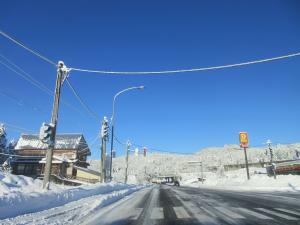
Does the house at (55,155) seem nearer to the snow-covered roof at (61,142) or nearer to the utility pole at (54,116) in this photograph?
the snow-covered roof at (61,142)

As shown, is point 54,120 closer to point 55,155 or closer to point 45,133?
point 45,133

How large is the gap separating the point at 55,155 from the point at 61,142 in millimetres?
4707

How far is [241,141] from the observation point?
6119cm

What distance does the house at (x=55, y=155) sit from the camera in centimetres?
6284

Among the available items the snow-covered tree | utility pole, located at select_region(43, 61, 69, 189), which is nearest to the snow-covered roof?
the snow-covered tree

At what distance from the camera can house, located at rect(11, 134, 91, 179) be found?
6284cm

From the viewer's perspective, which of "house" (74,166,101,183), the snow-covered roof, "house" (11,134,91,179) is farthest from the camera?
the snow-covered roof

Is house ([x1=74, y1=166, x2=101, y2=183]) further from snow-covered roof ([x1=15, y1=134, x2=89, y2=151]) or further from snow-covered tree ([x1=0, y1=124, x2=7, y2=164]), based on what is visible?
snow-covered tree ([x1=0, y1=124, x2=7, y2=164])

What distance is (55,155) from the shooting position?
66875mm

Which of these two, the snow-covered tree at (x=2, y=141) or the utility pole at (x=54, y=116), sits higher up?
the snow-covered tree at (x=2, y=141)

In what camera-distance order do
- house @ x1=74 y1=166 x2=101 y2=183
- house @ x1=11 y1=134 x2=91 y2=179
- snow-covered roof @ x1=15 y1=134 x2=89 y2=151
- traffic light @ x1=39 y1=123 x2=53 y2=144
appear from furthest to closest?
snow-covered roof @ x1=15 y1=134 x2=89 y2=151 → house @ x1=74 y1=166 x2=101 y2=183 → house @ x1=11 y1=134 x2=91 y2=179 → traffic light @ x1=39 y1=123 x2=53 y2=144

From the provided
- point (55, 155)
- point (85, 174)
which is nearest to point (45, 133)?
point (85, 174)

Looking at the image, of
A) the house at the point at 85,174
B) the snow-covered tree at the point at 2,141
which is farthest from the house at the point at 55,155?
the snow-covered tree at the point at 2,141

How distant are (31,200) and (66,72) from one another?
29.9 feet
